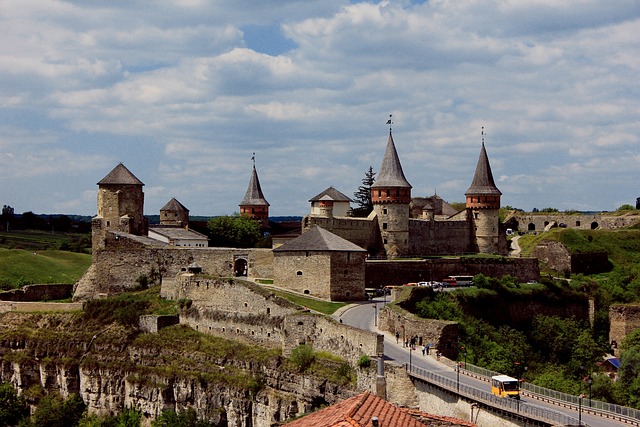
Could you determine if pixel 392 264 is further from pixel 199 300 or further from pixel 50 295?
pixel 50 295

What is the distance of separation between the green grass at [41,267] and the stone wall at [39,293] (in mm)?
8377

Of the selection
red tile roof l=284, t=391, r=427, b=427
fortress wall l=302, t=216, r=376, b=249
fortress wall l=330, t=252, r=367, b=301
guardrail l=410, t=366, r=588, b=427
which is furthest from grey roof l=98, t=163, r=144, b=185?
red tile roof l=284, t=391, r=427, b=427

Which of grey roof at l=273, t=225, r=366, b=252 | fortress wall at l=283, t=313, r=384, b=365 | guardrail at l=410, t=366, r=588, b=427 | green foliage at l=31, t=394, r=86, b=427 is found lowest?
green foliage at l=31, t=394, r=86, b=427

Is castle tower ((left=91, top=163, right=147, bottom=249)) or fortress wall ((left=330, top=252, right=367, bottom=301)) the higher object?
castle tower ((left=91, top=163, right=147, bottom=249))

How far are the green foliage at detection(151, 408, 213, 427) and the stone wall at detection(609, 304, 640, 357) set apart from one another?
27792 millimetres

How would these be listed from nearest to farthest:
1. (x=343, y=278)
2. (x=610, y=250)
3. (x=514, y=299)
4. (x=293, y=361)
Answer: (x=293, y=361)
(x=343, y=278)
(x=514, y=299)
(x=610, y=250)

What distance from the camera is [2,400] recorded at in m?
58.8

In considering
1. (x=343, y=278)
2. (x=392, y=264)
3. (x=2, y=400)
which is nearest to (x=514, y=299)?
(x=392, y=264)

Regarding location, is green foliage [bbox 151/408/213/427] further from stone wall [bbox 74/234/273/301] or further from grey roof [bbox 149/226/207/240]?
grey roof [bbox 149/226/207/240]

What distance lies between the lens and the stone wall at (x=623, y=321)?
204ft

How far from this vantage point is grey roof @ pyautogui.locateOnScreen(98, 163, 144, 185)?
225ft

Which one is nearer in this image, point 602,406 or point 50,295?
point 602,406

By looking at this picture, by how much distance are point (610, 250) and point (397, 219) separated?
2265 centimetres

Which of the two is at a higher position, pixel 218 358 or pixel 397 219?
pixel 397 219
